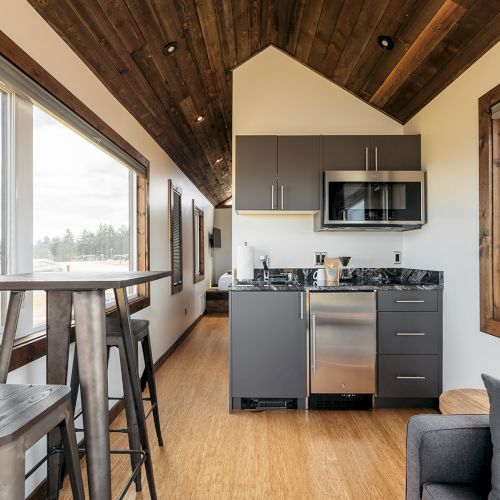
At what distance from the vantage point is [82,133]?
7.14 ft

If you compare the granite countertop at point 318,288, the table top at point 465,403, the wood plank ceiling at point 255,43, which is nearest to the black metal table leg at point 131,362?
the granite countertop at point 318,288

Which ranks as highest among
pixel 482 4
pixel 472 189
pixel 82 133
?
pixel 482 4

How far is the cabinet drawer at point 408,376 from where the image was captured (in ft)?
9.25

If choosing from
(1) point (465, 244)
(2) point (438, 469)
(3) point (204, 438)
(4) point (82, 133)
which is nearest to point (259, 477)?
(3) point (204, 438)

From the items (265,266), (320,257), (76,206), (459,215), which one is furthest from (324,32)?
(76,206)

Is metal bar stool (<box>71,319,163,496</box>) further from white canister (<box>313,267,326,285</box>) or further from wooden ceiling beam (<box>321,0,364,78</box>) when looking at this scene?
wooden ceiling beam (<box>321,0,364,78</box>)

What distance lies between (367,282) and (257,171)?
1.39 m

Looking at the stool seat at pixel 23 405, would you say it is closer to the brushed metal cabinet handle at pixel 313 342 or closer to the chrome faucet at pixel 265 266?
the brushed metal cabinet handle at pixel 313 342

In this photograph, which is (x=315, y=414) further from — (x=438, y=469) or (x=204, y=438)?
(x=438, y=469)

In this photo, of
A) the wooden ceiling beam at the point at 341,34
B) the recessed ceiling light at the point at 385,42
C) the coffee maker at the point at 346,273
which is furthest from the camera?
the coffee maker at the point at 346,273

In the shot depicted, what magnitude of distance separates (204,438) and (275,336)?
2.77 ft

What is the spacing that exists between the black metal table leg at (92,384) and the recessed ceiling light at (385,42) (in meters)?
2.62

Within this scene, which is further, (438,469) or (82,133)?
(82,133)

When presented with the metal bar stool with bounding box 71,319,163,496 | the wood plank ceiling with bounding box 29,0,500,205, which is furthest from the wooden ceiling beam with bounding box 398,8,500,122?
the metal bar stool with bounding box 71,319,163,496
